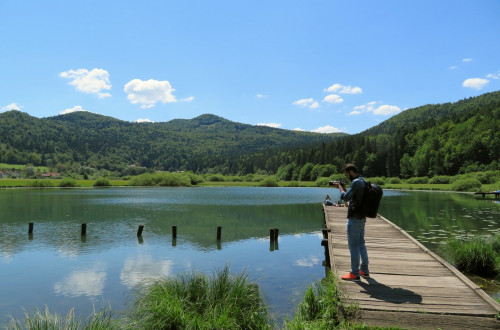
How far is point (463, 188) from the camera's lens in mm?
75562

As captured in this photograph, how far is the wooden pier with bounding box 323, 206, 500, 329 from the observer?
643cm

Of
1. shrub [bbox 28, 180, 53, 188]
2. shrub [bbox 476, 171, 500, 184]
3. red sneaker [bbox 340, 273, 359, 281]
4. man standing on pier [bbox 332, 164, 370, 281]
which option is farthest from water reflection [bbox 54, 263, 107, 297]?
shrub [bbox 28, 180, 53, 188]

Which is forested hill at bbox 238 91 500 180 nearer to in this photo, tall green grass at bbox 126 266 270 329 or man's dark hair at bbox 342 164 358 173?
man's dark hair at bbox 342 164 358 173

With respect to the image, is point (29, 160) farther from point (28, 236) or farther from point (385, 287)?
point (385, 287)

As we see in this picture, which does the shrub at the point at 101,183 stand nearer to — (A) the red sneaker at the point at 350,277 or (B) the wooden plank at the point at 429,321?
(A) the red sneaker at the point at 350,277

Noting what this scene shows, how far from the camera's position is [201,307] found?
8453mm

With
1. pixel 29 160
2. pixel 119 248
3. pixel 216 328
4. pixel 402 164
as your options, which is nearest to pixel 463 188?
pixel 402 164

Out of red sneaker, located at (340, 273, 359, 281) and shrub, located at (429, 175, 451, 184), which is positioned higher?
shrub, located at (429, 175, 451, 184)

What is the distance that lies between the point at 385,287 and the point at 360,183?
2539 mm

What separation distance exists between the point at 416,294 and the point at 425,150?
132m

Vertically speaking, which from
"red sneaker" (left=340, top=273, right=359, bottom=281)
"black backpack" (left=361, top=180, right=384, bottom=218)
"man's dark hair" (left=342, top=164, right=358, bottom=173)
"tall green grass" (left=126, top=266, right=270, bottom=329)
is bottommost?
"tall green grass" (left=126, top=266, right=270, bottom=329)

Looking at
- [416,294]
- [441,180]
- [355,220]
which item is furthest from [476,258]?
[441,180]

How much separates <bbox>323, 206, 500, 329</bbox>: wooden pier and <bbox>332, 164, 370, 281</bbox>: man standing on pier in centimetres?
29

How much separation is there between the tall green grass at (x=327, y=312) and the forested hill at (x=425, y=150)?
11202 centimetres
